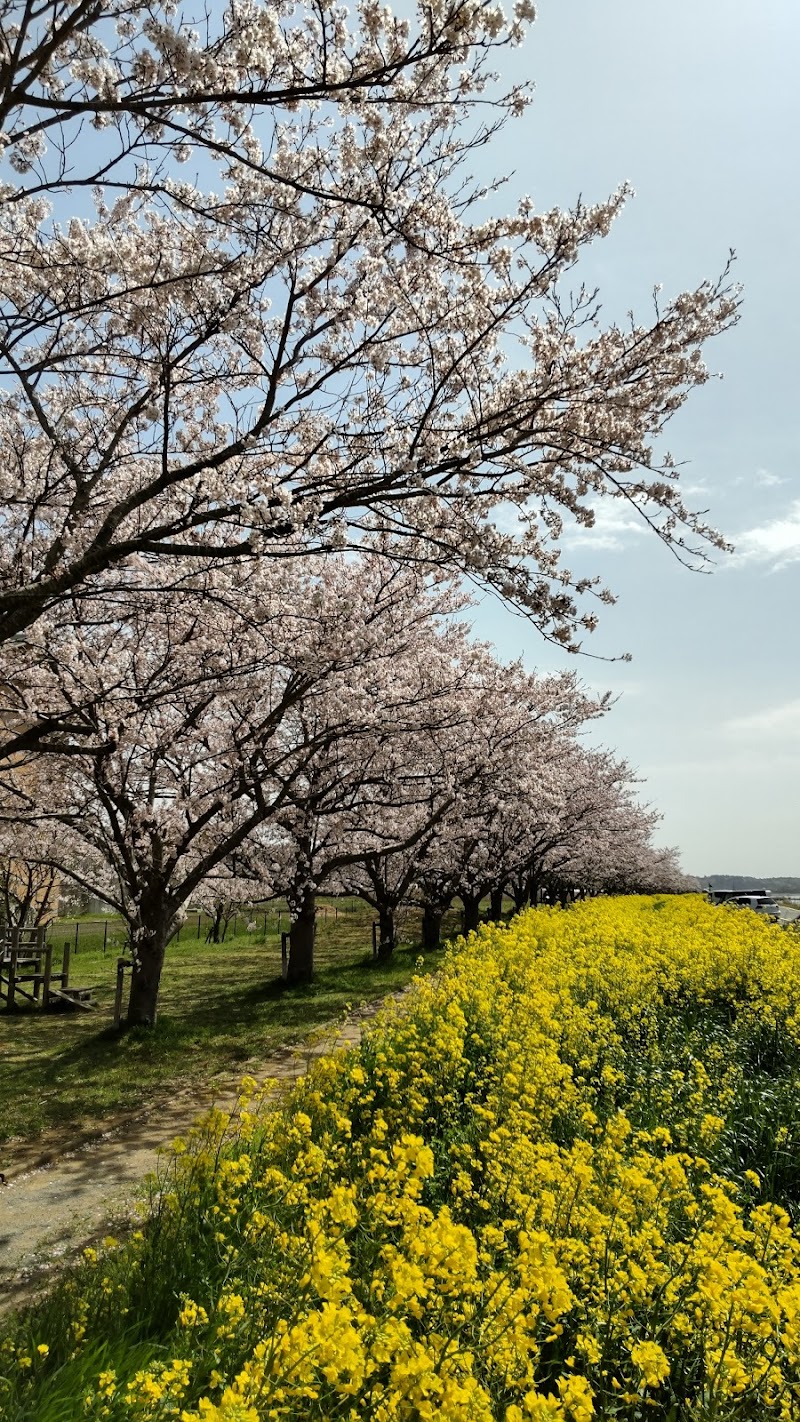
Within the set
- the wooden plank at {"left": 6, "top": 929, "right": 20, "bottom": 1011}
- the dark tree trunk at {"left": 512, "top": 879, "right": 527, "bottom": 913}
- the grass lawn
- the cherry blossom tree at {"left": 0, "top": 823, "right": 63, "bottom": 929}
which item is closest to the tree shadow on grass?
the grass lawn

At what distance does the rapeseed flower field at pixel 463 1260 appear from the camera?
8.27 ft

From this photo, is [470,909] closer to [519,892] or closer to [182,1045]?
[519,892]

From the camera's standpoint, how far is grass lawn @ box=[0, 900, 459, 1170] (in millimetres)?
9117

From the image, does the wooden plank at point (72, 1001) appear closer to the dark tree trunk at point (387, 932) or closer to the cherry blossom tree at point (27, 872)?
the cherry blossom tree at point (27, 872)

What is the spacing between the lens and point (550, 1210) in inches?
135

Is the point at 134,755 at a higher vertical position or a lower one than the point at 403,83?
lower

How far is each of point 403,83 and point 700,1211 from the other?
5.98 meters

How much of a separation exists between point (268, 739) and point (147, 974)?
418 cm

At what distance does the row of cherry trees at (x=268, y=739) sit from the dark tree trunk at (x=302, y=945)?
5 cm

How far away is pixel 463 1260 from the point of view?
260 centimetres

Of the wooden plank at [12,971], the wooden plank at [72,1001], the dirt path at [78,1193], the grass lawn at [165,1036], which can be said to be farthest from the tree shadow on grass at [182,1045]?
the wooden plank at [12,971]

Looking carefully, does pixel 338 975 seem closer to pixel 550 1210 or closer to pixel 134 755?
pixel 134 755

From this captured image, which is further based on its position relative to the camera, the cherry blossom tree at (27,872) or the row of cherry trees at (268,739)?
the cherry blossom tree at (27,872)

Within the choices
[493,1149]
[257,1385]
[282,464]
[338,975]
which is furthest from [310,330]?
[338,975]
